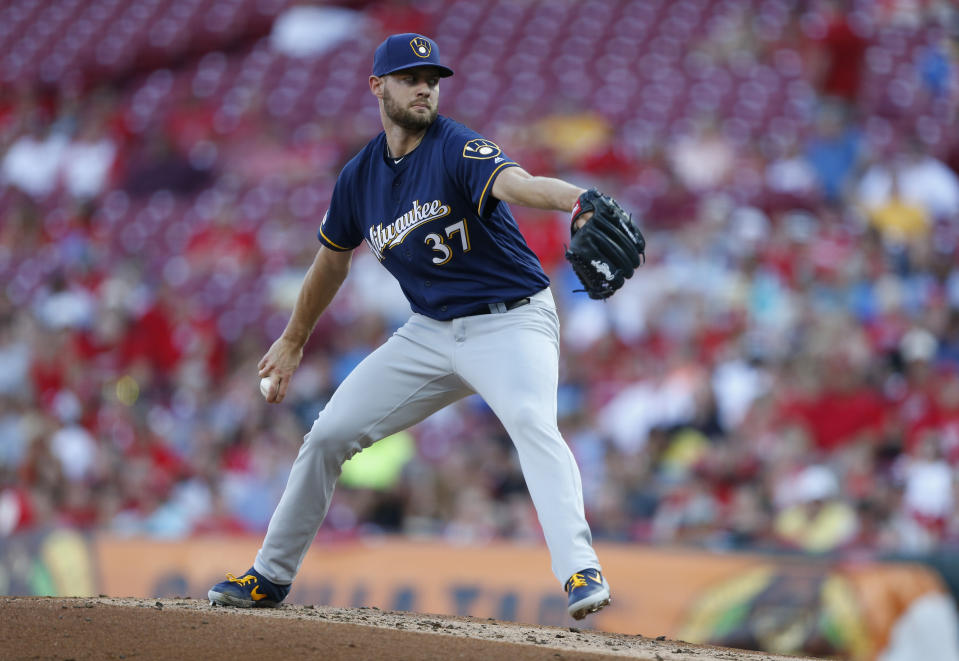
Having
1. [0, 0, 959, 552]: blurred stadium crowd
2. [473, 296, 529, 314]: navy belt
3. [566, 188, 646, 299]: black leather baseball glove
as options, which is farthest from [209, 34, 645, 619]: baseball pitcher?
[0, 0, 959, 552]: blurred stadium crowd

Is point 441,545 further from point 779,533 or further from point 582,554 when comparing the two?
point 582,554

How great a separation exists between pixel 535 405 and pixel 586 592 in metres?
0.61

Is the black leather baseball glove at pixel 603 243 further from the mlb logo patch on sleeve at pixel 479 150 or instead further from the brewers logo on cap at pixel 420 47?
the brewers logo on cap at pixel 420 47

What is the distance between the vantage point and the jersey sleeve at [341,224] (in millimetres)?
4285

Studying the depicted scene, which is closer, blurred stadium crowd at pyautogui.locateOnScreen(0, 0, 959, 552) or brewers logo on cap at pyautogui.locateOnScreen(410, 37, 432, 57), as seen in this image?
brewers logo on cap at pyautogui.locateOnScreen(410, 37, 432, 57)

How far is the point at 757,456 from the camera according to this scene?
6797 mm

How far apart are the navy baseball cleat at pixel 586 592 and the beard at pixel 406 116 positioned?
1.53 m

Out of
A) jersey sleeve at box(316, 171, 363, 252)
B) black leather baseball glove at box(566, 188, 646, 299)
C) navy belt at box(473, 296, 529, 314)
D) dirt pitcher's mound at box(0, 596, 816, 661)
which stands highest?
jersey sleeve at box(316, 171, 363, 252)

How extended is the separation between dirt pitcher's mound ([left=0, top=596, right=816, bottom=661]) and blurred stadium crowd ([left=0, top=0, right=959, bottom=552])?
252cm

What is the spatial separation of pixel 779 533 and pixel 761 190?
3.55 m

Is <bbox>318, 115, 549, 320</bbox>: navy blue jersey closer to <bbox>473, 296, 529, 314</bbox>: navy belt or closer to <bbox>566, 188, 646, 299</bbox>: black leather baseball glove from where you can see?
<bbox>473, 296, 529, 314</bbox>: navy belt

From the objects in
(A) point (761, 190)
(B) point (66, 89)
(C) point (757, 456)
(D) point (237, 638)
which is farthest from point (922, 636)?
(B) point (66, 89)

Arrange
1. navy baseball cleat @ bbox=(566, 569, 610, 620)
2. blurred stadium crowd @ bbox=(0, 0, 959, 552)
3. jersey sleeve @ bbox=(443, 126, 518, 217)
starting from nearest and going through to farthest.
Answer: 1. navy baseball cleat @ bbox=(566, 569, 610, 620)
2. jersey sleeve @ bbox=(443, 126, 518, 217)
3. blurred stadium crowd @ bbox=(0, 0, 959, 552)

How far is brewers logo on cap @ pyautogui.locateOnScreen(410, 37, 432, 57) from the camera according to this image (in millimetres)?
3934
